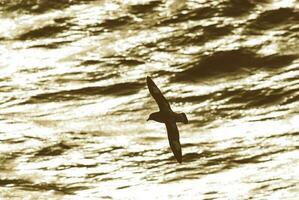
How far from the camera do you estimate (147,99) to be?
16.0 meters

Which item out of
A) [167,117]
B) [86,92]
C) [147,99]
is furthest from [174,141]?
[86,92]

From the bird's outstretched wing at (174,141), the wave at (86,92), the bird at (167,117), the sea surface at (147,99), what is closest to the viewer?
the bird's outstretched wing at (174,141)

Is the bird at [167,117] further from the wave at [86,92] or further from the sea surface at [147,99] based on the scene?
the wave at [86,92]

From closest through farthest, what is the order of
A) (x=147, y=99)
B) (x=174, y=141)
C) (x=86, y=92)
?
(x=174, y=141) < (x=147, y=99) < (x=86, y=92)

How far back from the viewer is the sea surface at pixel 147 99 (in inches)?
595

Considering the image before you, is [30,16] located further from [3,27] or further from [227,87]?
[227,87]

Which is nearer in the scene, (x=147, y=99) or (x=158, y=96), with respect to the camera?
(x=158, y=96)

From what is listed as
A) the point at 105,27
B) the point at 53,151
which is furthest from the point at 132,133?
the point at 105,27

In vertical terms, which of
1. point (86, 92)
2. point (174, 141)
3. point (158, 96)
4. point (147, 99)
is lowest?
point (147, 99)

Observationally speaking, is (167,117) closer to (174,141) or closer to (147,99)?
(174,141)

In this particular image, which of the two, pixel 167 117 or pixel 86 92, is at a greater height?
pixel 167 117

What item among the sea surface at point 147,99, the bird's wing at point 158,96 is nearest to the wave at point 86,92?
the sea surface at point 147,99

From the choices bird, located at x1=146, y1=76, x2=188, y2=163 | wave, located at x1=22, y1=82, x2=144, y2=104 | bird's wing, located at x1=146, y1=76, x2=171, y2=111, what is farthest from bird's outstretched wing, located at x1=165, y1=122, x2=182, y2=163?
wave, located at x1=22, y1=82, x2=144, y2=104


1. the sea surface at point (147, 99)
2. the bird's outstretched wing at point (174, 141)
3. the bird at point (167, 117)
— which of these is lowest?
the sea surface at point (147, 99)
